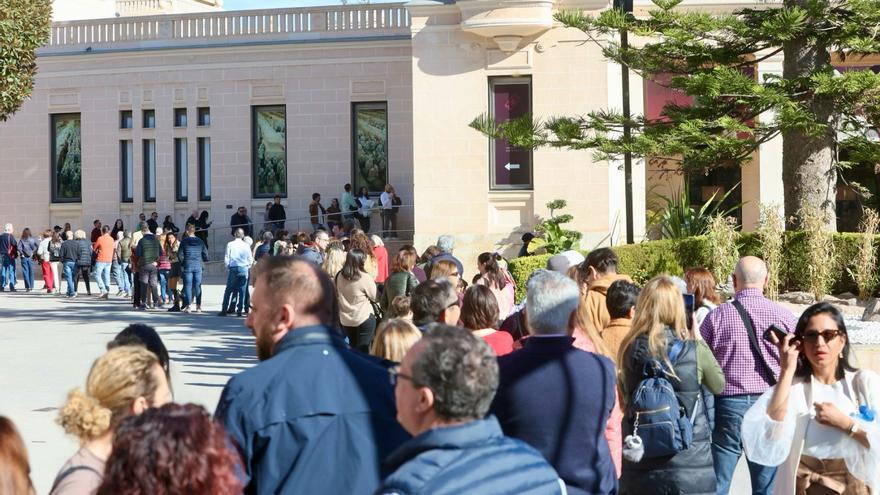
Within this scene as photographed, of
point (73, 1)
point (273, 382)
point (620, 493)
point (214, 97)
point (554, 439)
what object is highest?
point (73, 1)

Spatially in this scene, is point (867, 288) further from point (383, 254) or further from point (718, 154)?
point (383, 254)

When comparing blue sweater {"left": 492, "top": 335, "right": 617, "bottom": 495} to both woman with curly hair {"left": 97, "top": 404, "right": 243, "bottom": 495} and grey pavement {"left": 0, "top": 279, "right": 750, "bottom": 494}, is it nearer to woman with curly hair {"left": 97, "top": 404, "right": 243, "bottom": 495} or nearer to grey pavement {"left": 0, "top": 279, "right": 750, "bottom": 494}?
woman with curly hair {"left": 97, "top": 404, "right": 243, "bottom": 495}

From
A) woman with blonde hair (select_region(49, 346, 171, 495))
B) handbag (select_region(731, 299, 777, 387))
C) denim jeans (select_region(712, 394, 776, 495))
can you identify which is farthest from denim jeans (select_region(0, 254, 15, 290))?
woman with blonde hair (select_region(49, 346, 171, 495))

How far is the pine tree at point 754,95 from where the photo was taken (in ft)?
48.9

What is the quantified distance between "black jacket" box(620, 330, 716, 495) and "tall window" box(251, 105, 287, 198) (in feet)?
97.1

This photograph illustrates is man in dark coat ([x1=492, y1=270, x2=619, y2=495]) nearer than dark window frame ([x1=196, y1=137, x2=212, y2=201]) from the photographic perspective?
Yes

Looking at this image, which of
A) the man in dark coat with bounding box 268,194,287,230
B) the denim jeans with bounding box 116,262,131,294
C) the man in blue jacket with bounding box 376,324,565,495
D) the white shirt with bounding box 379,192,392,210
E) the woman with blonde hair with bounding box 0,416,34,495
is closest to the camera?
the man in blue jacket with bounding box 376,324,565,495

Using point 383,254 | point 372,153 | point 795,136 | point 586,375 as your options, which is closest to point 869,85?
point 795,136

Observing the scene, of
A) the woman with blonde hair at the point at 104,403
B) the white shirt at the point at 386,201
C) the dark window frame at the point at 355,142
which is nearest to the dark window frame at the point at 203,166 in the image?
the dark window frame at the point at 355,142

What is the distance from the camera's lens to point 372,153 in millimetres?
35125

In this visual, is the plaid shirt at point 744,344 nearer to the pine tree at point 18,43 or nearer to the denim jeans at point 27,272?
the pine tree at point 18,43

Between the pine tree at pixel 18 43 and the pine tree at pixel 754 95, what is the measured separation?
29.0 feet

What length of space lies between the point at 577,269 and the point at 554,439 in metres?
3.86

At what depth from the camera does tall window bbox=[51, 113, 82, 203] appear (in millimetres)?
37969
